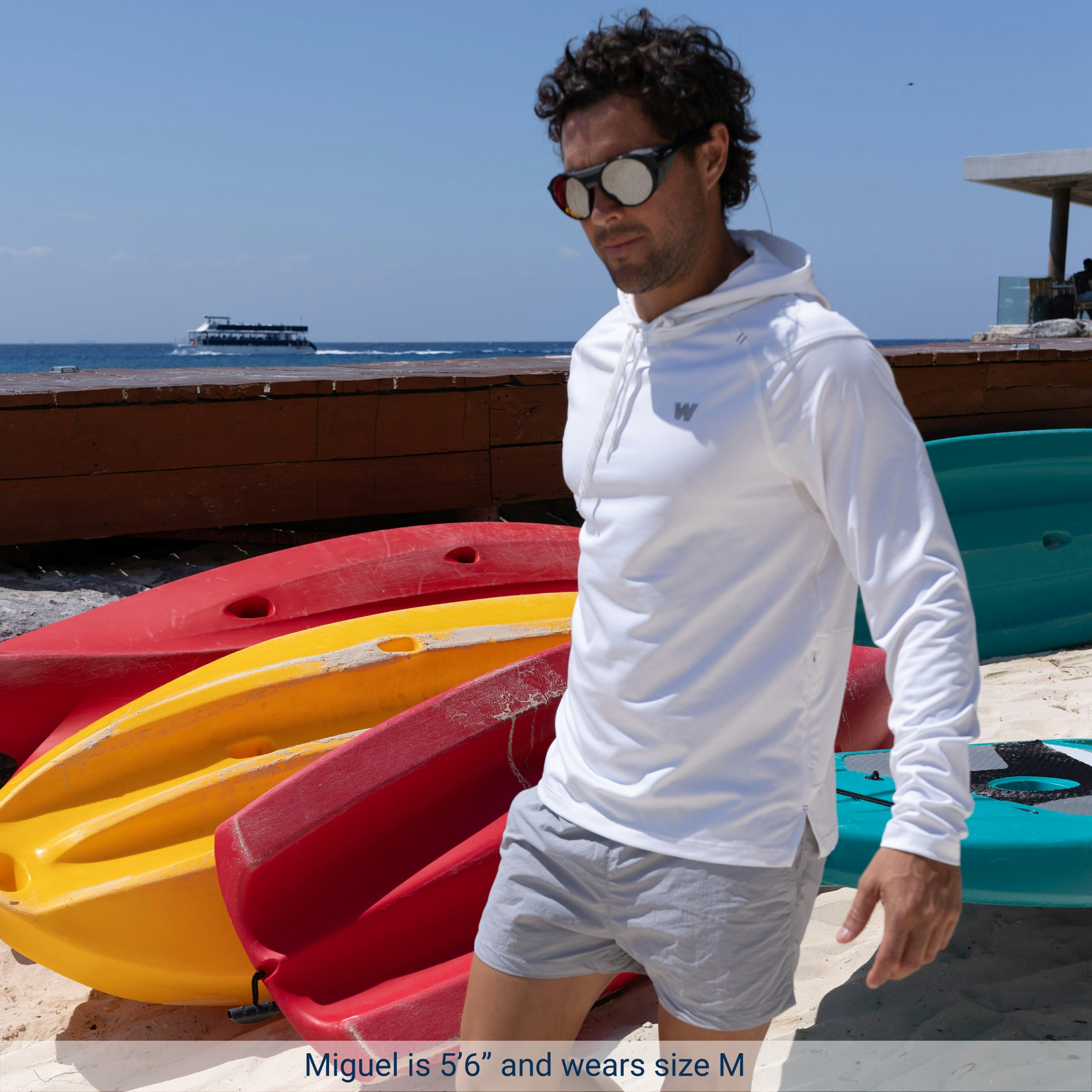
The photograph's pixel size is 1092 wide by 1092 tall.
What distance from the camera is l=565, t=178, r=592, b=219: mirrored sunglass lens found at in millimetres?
1487

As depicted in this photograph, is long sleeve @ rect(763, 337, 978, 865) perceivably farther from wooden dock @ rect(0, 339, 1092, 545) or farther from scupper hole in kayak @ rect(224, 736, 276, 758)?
wooden dock @ rect(0, 339, 1092, 545)

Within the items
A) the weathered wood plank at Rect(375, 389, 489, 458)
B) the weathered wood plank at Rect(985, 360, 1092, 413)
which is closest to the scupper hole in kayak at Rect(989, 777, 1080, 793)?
the weathered wood plank at Rect(375, 389, 489, 458)

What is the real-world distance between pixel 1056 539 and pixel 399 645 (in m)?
4.09

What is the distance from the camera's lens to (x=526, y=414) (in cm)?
556

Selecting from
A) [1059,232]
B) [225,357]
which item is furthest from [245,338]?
[1059,232]

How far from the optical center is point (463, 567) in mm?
4160

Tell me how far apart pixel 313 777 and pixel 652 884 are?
1471 mm

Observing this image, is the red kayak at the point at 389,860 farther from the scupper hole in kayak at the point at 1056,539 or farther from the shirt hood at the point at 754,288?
the scupper hole in kayak at the point at 1056,539

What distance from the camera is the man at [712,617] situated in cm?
123

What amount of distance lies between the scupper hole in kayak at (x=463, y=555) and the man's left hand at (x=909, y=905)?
311cm

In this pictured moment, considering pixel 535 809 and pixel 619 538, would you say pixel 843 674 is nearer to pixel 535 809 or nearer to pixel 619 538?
pixel 619 538

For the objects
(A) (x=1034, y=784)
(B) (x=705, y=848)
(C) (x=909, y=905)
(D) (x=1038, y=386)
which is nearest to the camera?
(C) (x=909, y=905)

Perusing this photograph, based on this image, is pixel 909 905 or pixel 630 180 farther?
pixel 630 180

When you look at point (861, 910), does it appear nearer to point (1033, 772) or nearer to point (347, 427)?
point (1033, 772)
